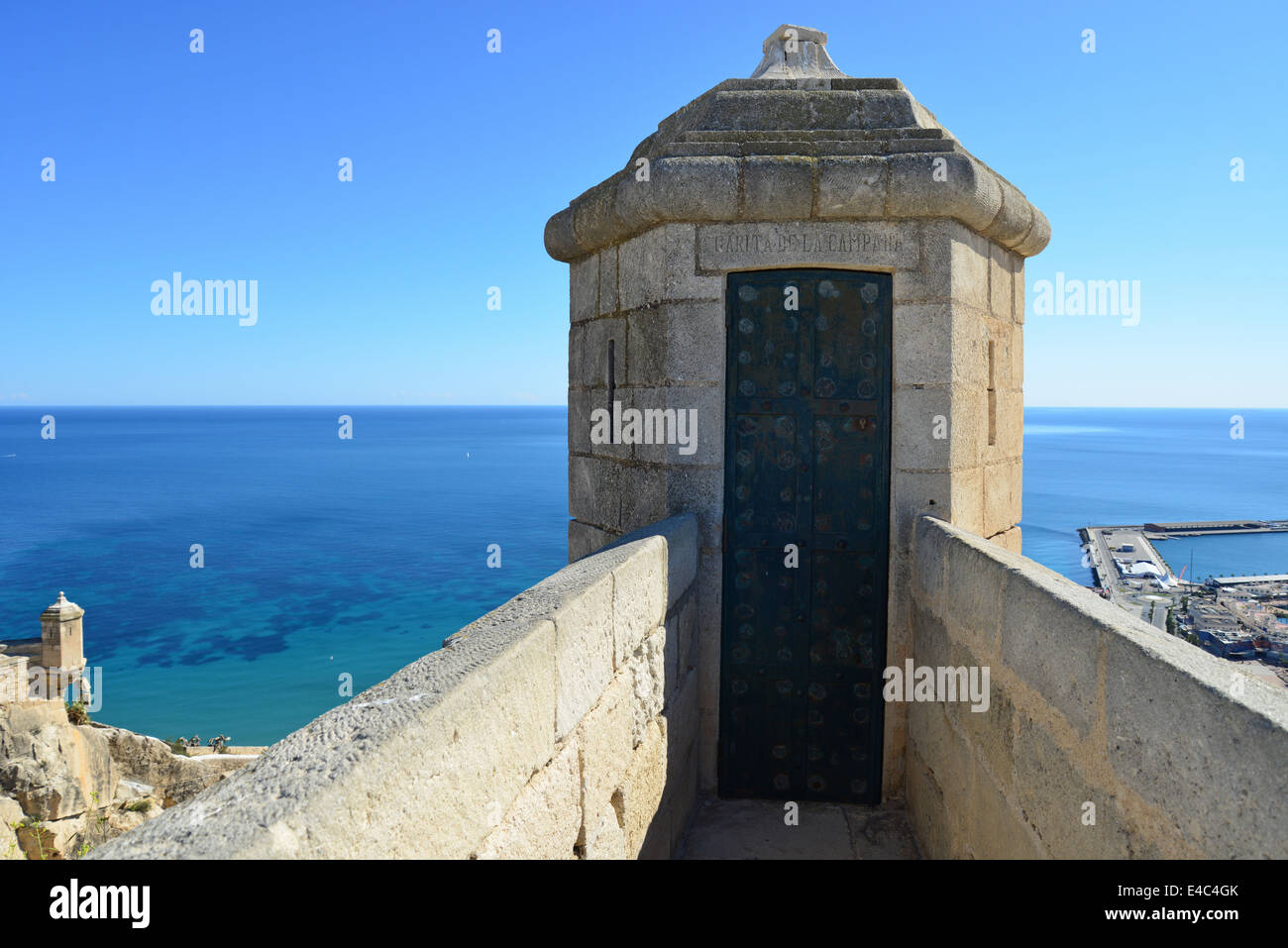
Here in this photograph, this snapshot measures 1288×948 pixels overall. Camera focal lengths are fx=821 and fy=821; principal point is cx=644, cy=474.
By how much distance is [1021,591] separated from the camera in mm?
2848

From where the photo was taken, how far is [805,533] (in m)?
4.42

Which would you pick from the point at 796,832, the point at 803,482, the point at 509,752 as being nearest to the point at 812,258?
the point at 803,482

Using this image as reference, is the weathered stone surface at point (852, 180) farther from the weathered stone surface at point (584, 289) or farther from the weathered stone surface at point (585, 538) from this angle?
the weathered stone surface at point (585, 538)

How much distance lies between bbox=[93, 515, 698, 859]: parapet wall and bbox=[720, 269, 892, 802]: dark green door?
54cm

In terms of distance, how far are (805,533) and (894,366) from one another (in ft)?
3.29

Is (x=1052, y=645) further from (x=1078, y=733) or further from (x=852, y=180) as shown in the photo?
(x=852, y=180)

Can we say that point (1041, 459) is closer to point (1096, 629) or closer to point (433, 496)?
point (433, 496)

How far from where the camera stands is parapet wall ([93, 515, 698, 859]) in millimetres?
1445

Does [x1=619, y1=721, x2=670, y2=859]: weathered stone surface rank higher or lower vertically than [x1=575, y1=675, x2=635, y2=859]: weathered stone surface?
lower

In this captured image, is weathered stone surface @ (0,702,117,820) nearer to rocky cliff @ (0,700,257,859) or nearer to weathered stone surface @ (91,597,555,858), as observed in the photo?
rocky cliff @ (0,700,257,859)

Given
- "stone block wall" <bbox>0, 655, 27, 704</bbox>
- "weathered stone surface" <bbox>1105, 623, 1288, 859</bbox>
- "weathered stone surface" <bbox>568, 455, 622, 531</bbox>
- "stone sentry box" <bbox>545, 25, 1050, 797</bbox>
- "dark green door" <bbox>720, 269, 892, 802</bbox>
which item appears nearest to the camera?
"weathered stone surface" <bbox>1105, 623, 1288, 859</bbox>

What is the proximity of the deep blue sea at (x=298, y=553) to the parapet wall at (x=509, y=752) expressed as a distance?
94.3ft

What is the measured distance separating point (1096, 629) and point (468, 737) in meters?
1.72

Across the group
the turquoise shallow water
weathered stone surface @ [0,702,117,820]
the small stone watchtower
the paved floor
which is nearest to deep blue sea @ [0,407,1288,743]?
the turquoise shallow water
